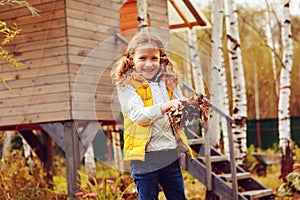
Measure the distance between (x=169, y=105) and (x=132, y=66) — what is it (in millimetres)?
578

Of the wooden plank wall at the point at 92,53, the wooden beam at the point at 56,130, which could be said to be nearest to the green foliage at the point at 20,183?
the wooden beam at the point at 56,130

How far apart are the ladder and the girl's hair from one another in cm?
297

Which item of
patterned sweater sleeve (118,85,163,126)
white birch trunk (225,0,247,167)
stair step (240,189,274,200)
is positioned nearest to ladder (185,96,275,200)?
stair step (240,189,274,200)

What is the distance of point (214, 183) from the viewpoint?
26.5 feet

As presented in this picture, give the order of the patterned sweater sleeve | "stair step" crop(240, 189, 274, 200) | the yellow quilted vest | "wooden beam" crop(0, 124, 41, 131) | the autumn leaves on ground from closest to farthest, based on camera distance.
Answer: the patterned sweater sleeve
the yellow quilted vest
the autumn leaves on ground
"stair step" crop(240, 189, 274, 200)
"wooden beam" crop(0, 124, 41, 131)

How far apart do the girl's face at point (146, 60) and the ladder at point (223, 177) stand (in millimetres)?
3179

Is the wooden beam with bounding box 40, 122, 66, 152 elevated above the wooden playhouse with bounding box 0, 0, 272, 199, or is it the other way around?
the wooden playhouse with bounding box 0, 0, 272, 199

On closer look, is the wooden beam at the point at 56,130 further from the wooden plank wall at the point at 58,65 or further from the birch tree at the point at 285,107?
the birch tree at the point at 285,107

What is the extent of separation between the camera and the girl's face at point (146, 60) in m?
4.27

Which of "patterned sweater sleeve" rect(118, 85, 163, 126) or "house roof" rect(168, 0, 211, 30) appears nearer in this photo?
"patterned sweater sleeve" rect(118, 85, 163, 126)

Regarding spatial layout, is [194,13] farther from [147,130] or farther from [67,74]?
[147,130]

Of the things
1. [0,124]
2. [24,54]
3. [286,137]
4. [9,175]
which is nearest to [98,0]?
[24,54]

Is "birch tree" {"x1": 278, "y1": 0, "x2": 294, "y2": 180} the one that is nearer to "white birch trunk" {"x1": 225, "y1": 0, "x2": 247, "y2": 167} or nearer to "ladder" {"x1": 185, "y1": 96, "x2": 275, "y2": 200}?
Answer: "white birch trunk" {"x1": 225, "y1": 0, "x2": 247, "y2": 167}

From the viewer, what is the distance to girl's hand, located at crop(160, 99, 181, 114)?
3.92 meters
